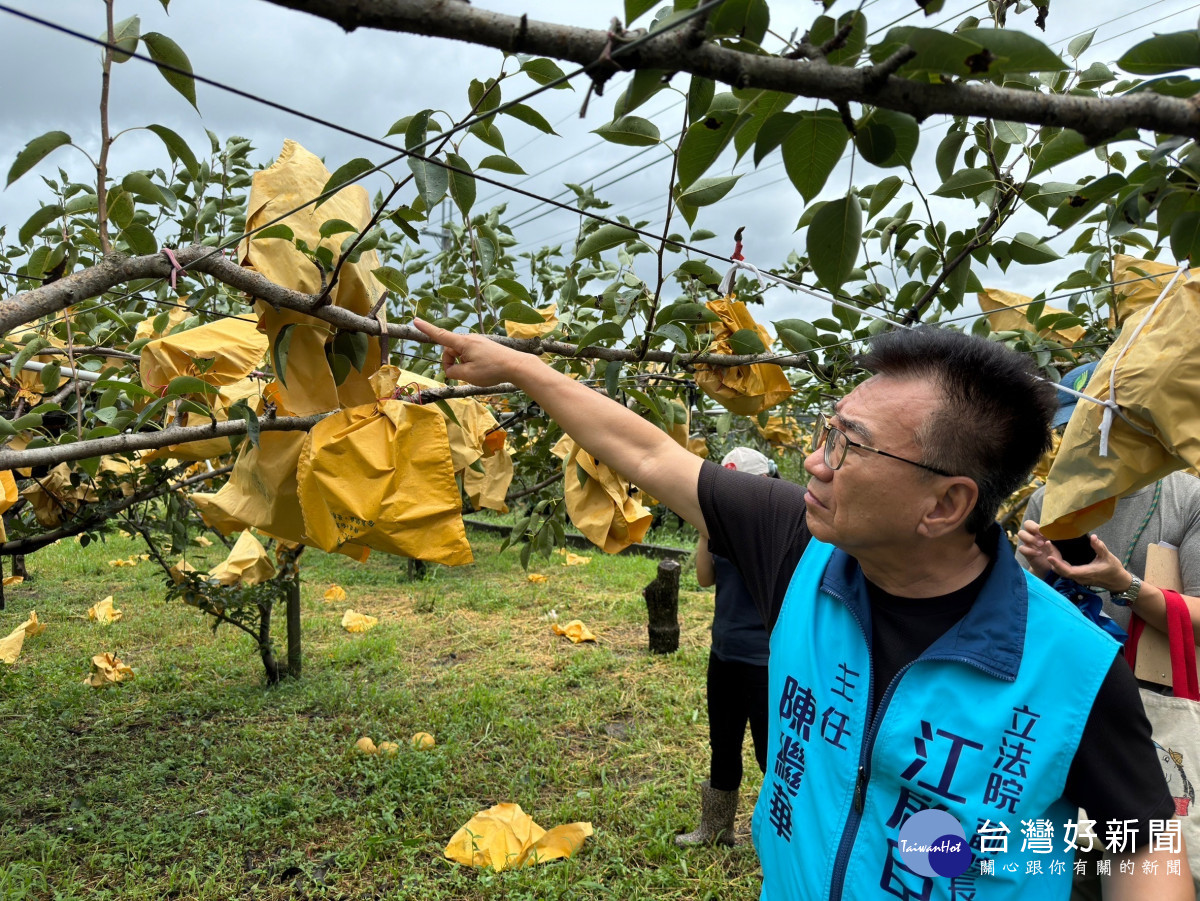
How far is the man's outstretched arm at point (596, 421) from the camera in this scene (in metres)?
1.32

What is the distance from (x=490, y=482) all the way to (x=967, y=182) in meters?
1.52

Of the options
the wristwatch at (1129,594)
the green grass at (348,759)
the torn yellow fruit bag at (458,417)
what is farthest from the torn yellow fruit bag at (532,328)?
the green grass at (348,759)

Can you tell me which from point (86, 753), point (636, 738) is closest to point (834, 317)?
point (636, 738)

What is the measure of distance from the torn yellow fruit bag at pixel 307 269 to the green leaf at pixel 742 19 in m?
0.72

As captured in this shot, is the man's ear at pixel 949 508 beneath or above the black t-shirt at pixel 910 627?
above

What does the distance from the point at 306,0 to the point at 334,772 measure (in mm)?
3371

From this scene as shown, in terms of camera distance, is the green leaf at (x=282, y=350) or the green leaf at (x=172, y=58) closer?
the green leaf at (x=172, y=58)

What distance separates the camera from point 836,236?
86 centimetres

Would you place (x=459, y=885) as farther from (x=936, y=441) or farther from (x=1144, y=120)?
(x=1144, y=120)

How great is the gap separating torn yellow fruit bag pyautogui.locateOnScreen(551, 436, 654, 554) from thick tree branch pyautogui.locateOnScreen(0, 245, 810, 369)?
20.6 inches

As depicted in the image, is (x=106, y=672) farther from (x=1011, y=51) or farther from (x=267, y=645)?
(x=1011, y=51)

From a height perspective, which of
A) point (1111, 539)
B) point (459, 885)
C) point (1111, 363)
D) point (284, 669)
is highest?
point (1111, 363)

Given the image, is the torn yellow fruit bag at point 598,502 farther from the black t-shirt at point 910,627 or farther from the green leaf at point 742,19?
the green leaf at point 742,19

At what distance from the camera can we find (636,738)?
3.76 metres
